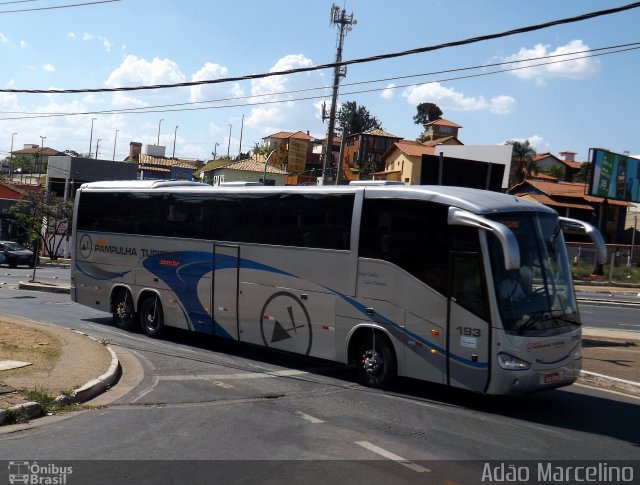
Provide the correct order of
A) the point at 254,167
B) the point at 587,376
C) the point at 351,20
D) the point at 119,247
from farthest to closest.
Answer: the point at 254,167
the point at 351,20
the point at 119,247
the point at 587,376

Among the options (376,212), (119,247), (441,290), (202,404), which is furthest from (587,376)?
(119,247)

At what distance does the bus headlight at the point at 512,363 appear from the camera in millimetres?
10258

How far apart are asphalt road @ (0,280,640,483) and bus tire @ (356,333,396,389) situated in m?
0.27

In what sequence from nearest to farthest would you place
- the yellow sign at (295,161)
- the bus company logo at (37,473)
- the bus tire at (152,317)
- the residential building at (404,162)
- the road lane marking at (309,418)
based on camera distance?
the bus company logo at (37,473) < the road lane marking at (309,418) < the bus tire at (152,317) < the yellow sign at (295,161) < the residential building at (404,162)

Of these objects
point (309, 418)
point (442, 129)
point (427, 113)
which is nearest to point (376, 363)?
point (309, 418)

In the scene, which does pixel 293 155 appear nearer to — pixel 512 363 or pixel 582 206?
pixel 582 206

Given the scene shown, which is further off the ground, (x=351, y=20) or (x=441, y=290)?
(x=351, y=20)

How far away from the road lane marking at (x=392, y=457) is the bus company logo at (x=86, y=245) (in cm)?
1266

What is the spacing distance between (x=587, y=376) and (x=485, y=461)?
21.2ft

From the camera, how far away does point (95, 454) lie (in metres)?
7.67

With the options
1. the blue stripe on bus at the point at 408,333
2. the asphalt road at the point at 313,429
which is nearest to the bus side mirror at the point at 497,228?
the blue stripe on bus at the point at 408,333

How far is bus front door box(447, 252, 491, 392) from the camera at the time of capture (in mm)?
10547

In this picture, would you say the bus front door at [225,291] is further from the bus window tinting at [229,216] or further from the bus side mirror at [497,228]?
the bus side mirror at [497,228]

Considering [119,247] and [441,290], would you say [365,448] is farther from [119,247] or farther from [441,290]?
[119,247]
